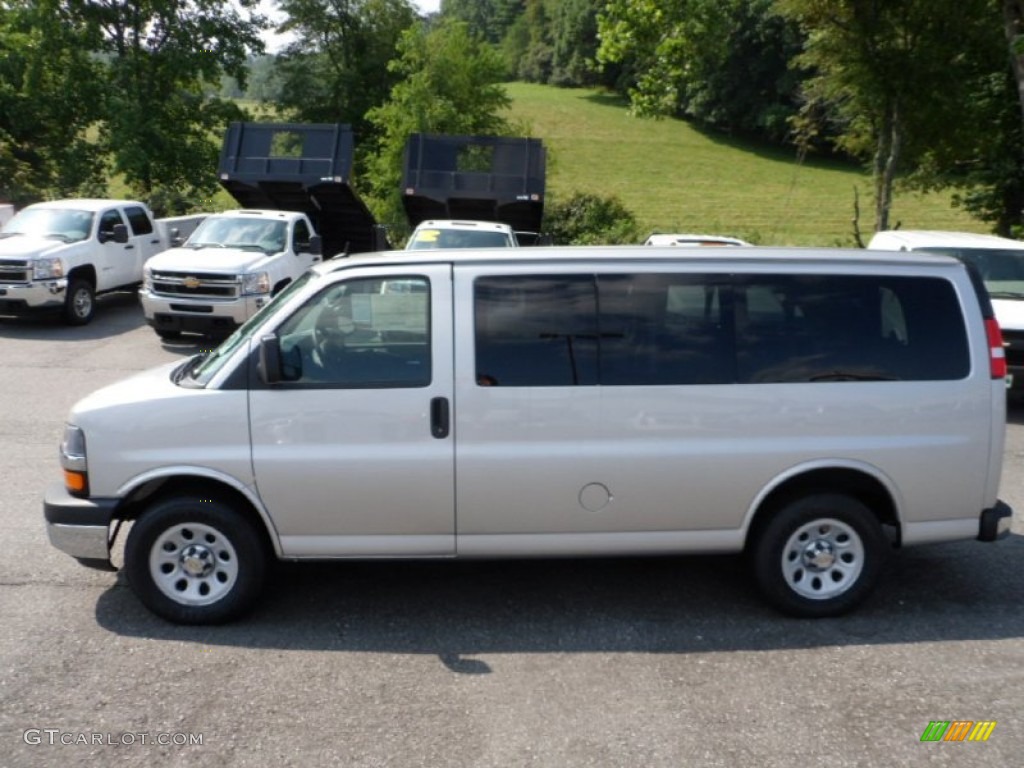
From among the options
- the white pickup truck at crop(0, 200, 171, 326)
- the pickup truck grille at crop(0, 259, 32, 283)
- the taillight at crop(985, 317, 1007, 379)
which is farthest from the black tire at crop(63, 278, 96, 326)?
the taillight at crop(985, 317, 1007, 379)

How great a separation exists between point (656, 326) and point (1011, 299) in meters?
7.75

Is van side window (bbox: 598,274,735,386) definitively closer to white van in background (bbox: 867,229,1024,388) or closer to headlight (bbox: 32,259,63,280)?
white van in background (bbox: 867,229,1024,388)

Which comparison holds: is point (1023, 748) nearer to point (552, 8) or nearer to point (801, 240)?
point (801, 240)

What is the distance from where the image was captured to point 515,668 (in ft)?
17.0

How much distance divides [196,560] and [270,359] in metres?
1.18

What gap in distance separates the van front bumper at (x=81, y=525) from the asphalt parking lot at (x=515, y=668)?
425 mm

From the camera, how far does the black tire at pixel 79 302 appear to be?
53.6 feet

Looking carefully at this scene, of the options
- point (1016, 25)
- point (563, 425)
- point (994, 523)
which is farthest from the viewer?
point (1016, 25)

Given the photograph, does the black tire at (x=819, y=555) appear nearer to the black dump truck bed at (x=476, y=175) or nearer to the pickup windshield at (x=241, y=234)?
the pickup windshield at (x=241, y=234)

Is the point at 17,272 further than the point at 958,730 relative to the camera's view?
Yes

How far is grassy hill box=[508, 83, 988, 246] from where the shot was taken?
43250 mm

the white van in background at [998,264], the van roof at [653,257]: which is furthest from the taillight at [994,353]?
the white van in background at [998,264]

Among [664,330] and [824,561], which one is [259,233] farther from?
[824,561]

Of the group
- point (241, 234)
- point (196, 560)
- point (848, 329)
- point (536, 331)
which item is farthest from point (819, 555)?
point (241, 234)
